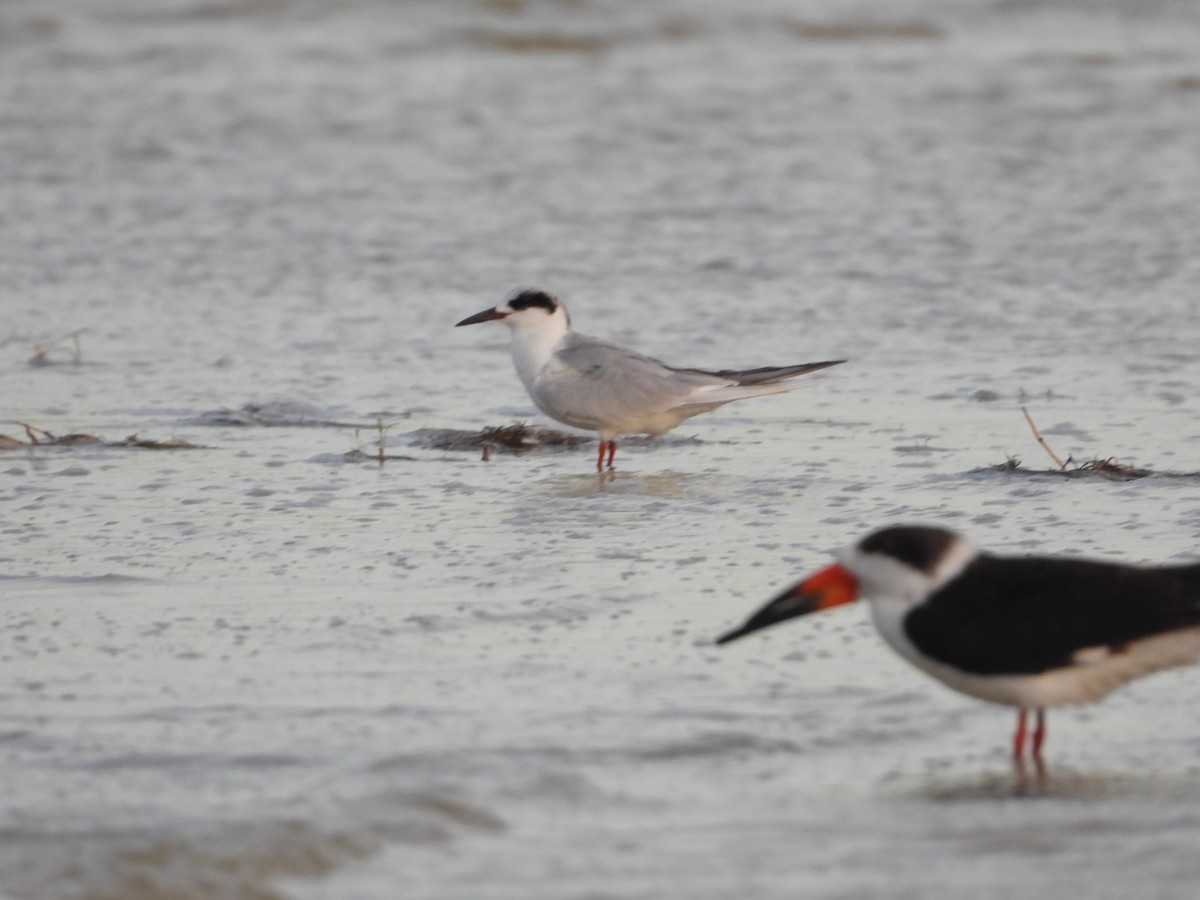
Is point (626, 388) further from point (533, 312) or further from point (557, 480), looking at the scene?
point (533, 312)

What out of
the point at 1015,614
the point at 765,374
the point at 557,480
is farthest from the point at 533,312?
the point at 1015,614

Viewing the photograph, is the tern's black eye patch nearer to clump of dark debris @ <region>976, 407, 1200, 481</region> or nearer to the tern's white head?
the tern's white head

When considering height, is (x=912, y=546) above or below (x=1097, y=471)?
above

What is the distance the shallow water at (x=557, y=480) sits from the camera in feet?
11.0

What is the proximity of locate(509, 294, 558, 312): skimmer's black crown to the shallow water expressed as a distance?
0.41 meters

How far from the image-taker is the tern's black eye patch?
7.39m

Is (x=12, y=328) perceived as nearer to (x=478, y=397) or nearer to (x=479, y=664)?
(x=478, y=397)

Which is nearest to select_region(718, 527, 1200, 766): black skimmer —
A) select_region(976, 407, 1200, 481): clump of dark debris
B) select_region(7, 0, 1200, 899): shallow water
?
select_region(7, 0, 1200, 899): shallow water

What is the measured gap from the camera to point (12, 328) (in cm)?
841

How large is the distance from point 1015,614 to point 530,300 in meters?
3.98

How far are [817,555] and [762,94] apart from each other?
10.4 metres

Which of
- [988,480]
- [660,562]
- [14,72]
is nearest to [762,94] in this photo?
[14,72]

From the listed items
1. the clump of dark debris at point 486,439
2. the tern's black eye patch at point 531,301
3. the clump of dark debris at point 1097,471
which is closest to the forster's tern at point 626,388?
the clump of dark debris at point 486,439

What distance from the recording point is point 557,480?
642 cm
